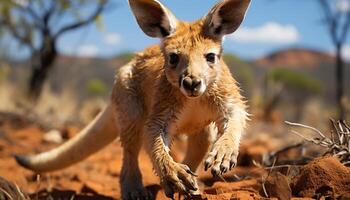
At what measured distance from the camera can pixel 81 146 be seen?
6926mm

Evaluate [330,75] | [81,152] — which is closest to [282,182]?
[81,152]

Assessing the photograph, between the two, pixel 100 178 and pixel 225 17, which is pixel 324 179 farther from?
pixel 100 178

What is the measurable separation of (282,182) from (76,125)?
9532 millimetres

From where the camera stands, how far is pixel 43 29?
16688 millimetres

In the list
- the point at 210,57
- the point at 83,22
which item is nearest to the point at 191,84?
the point at 210,57

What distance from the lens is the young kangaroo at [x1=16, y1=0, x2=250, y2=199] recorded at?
15.3 ft

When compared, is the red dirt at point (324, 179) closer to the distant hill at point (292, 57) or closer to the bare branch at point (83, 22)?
the bare branch at point (83, 22)

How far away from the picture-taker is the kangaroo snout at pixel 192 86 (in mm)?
4676

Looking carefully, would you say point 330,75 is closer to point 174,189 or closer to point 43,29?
point 43,29

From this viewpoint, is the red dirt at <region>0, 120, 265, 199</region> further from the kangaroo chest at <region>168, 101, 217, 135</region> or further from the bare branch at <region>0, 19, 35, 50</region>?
the bare branch at <region>0, 19, 35, 50</region>

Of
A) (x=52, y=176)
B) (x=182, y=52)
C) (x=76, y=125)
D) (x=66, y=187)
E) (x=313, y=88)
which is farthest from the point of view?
(x=313, y=88)

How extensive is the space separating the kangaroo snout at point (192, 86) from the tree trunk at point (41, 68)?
12313mm

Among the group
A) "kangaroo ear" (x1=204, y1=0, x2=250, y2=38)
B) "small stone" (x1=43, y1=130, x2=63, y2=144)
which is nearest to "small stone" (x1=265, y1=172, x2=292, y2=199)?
"kangaroo ear" (x1=204, y1=0, x2=250, y2=38)

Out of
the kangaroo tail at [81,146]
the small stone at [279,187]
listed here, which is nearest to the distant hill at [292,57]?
the kangaroo tail at [81,146]
